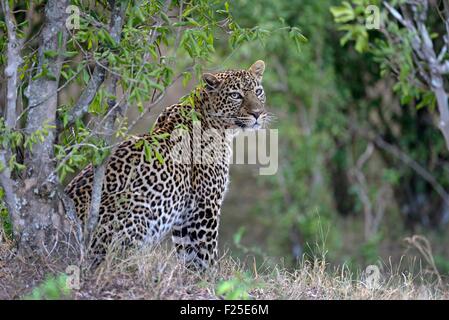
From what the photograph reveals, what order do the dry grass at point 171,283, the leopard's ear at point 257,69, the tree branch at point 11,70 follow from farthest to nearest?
the leopard's ear at point 257,69 < the tree branch at point 11,70 < the dry grass at point 171,283

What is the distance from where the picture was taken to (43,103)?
718cm

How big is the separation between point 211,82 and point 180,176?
1.18m

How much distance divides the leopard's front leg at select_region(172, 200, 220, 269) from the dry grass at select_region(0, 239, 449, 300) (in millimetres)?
Result: 707

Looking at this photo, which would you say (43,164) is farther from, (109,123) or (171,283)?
(171,283)

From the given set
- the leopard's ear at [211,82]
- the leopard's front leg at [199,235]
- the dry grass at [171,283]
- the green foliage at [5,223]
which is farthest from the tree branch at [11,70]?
the leopard's ear at [211,82]

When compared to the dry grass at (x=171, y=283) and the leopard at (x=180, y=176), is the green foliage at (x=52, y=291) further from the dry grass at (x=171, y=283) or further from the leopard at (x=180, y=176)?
the leopard at (x=180, y=176)

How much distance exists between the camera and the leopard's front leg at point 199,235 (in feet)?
27.3

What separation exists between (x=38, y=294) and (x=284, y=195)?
9.12m

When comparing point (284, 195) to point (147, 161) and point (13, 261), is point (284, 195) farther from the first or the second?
point (13, 261)

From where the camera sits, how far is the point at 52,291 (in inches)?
248

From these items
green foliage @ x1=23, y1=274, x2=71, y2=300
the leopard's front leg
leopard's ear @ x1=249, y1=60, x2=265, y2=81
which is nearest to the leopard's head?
leopard's ear @ x1=249, y1=60, x2=265, y2=81

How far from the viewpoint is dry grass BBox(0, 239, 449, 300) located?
22.1 feet

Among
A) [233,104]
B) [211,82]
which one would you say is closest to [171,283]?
[233,104]
